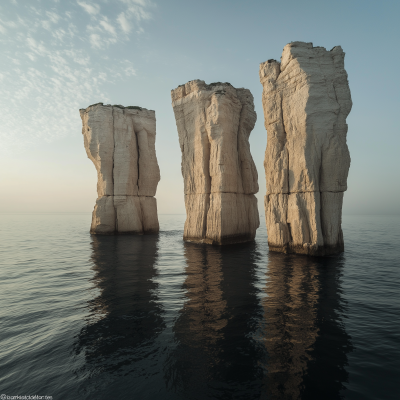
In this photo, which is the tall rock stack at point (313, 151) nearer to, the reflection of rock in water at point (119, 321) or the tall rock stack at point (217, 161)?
the tall rock stack at point (217, 161)

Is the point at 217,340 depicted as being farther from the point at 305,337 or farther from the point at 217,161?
the point at 217,161

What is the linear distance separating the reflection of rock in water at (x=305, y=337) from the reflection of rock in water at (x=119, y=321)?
2.31m

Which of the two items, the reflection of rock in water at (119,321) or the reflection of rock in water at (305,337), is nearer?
the reflection of rock in water at (305,337)

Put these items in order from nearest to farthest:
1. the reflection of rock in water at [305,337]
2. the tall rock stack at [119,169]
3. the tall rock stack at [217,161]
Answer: the reflection of rock in water at [305,337], the tall rock stack at [217,161], the tall rock stack at [119,169]

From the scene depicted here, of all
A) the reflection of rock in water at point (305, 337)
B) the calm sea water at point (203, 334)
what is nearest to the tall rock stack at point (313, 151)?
the calm sea water at point (203, 334)

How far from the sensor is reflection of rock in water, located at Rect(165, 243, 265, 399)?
12.6ft

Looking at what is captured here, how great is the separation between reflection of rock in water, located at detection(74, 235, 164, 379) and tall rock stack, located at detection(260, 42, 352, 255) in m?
7.24

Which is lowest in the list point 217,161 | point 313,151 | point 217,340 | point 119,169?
point 217,340

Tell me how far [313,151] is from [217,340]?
10.1 meters

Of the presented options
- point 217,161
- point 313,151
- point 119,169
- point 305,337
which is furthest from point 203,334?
point 119,169

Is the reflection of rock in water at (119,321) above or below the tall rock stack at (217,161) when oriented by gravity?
below

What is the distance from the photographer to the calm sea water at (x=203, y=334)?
381 centimetres

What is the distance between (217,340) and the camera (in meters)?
4.99

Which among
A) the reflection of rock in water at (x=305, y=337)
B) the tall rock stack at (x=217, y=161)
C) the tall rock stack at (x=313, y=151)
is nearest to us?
the reflection of rock in water at (x=305, y=337)
